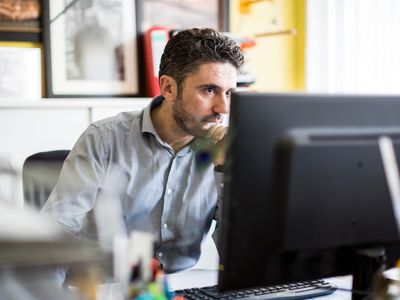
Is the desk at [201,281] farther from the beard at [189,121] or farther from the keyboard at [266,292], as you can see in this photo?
the beard at [189,121]

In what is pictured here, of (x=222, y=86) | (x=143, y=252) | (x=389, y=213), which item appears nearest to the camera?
(x=143, y=252)

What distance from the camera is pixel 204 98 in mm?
1810

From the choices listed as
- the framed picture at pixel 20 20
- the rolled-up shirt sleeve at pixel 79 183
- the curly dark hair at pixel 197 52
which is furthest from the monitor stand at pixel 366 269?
the framed picture at pixel 20 20

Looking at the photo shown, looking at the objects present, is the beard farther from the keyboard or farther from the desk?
the keyboard

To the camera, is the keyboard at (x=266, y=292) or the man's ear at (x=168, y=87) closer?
the keyboard at (x=266, y=292)

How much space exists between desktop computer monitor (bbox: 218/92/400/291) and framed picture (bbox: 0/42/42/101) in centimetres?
168

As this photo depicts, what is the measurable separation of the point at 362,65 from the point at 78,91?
139 centimetres

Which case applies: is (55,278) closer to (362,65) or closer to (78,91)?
(78,91)

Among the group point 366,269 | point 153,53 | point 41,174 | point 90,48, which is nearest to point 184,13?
point 153,53

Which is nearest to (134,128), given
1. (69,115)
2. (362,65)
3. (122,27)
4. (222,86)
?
(222,86)

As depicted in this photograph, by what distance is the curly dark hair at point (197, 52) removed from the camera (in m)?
1.78

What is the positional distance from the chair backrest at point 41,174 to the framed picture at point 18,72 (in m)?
0.61

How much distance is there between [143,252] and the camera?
842 millimetres

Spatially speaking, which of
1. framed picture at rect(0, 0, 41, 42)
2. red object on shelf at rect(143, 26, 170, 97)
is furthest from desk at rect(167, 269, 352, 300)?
framed picture at rect(0, 0, 41, 42)
